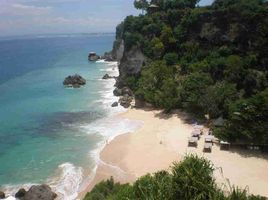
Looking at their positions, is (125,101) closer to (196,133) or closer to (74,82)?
(196,133)

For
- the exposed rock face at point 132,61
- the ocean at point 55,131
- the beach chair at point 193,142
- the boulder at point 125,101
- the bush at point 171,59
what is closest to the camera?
the ocean at point 55,131

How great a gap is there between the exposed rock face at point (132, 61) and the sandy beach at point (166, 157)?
55.1ft

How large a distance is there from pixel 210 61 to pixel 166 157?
21.3m

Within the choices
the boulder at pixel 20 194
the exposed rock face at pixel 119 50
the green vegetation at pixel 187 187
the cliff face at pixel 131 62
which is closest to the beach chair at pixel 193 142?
the boulder at pixel 20 194

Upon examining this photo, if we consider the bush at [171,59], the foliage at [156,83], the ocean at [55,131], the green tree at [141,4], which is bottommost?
the ocean at [55,131]

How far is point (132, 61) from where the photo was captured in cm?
6072

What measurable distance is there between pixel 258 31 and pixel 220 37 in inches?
243

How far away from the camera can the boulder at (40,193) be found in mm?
29516

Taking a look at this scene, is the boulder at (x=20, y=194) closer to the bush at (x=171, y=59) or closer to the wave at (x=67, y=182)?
the wave at (x=67, y=182)

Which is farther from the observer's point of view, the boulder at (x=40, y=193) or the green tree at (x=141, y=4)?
the green tree at (x=141, y=4)

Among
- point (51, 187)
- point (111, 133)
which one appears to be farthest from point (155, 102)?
point (51, 187)

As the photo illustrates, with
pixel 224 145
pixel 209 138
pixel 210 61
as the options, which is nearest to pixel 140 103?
pixel 210 61

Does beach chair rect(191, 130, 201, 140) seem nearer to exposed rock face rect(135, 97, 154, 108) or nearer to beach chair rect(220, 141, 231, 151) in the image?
beach chair rect(220, 141, 231, 151)

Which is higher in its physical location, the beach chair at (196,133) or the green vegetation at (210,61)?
the green vegetation at (210,61)
